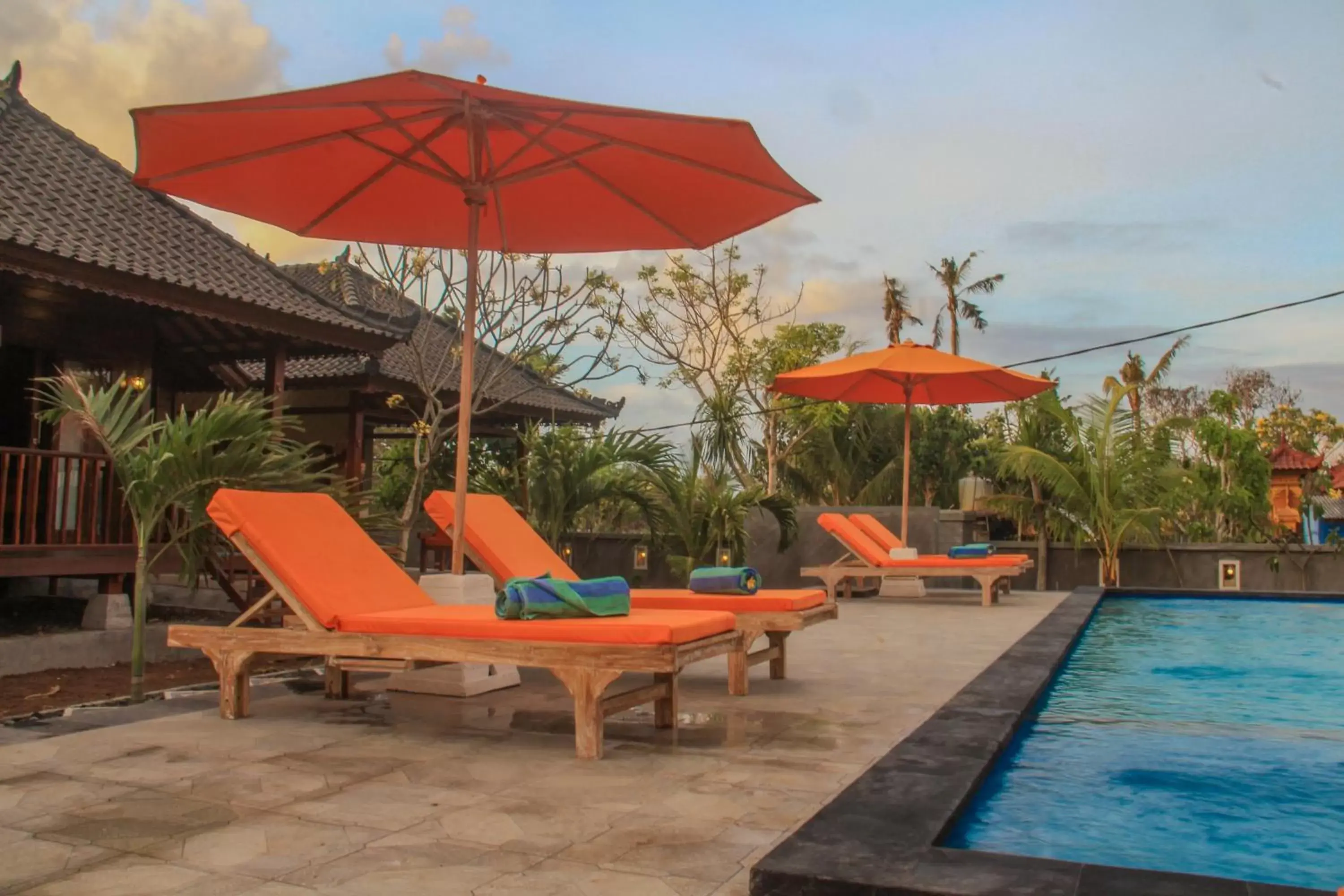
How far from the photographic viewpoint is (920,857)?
2518 mm

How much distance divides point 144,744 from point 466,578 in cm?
175

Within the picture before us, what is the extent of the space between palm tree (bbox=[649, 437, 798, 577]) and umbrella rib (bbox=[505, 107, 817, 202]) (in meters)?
5.69

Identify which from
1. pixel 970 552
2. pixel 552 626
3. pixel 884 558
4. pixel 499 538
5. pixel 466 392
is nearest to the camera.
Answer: pixel 552 626

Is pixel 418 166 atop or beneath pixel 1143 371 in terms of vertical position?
beneath

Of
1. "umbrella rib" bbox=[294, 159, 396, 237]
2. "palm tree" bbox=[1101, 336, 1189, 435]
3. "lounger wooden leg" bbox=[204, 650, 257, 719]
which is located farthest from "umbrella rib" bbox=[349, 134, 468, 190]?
"palm tree" bbox=[1101, 336, 1189, 435]

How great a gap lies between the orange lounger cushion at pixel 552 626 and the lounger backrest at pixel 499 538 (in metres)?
1.02

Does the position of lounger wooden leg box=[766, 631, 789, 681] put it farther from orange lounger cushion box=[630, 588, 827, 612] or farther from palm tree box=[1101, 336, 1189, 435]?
palm tree box=[1101, 336, 1189, 435]

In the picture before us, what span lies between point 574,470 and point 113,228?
14.0 feet

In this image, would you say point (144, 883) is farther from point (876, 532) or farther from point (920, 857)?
point (876, 532)

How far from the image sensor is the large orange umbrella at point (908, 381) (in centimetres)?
1155

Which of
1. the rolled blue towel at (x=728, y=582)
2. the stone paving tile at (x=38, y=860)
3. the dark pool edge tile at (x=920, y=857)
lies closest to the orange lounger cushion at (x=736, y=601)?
the rolled blue towel at (x=728, y=582)

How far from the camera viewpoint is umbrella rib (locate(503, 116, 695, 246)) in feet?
17.7

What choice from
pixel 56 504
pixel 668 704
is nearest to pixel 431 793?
pixel 668 704

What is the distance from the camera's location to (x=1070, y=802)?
3.88m
